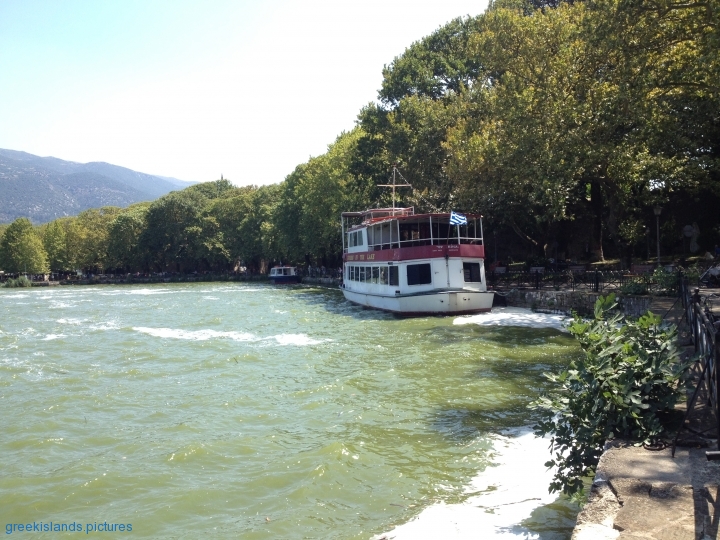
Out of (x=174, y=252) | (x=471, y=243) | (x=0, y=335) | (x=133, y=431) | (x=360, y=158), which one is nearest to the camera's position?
(x=133, y=431)

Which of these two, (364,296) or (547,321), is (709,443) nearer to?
(547,321)

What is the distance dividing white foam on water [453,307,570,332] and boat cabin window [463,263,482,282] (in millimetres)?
1695

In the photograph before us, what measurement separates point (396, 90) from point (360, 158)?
19.4ft

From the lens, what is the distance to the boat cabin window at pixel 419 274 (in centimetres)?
2758

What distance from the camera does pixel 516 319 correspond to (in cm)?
2492

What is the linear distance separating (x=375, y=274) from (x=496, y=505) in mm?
24845

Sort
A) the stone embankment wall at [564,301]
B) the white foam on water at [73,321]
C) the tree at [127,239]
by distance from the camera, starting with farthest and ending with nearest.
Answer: the tree at [127,239] → the white foam on water at [73,321] → the stone embankment wall at [564,301]

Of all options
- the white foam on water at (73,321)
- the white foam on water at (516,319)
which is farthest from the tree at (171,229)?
the white foam on water at (516,319)

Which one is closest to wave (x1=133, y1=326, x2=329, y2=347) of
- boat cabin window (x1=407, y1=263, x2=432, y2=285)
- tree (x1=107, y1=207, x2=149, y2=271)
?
boat cabin window (x1=407, y1=263, x2=432, y2=285)

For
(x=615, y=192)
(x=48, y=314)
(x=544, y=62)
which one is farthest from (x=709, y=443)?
(x=48, y=314)

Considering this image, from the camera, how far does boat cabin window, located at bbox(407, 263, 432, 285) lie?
27.6 m

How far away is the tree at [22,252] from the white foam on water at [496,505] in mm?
96721

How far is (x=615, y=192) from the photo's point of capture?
26.2 metres

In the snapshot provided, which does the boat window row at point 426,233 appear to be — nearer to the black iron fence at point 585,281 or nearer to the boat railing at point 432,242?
the boat railing at point 432,242
